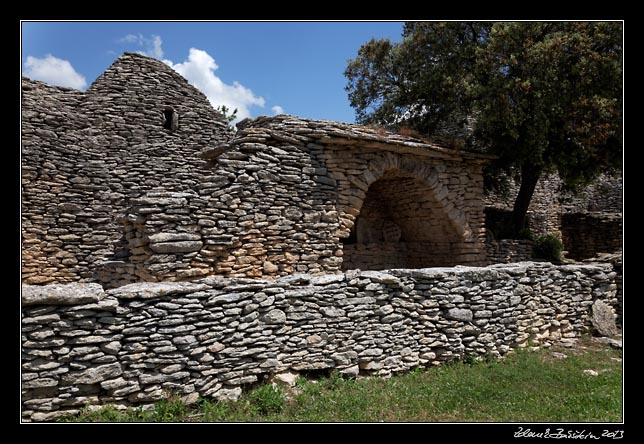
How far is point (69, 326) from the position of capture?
4711 mm

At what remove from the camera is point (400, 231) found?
13.8 metres

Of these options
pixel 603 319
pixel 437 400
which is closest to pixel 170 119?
pixel 437 400

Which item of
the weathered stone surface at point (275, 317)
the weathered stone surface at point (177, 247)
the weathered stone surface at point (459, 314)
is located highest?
the weathered stone surface at point (177, 247)

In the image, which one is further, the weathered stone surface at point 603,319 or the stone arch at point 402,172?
the stone arch at point 402,172

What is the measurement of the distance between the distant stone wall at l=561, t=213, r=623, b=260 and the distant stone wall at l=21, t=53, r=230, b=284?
1639cm

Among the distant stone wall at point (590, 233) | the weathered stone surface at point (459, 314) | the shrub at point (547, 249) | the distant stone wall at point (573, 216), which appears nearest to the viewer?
the weathered stone surface at point (459, 314)

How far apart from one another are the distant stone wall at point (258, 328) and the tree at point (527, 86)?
5286mm

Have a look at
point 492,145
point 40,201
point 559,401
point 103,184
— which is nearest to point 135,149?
point 103,184

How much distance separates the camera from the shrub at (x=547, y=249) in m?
15.2

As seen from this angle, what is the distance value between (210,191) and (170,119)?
24.5ft

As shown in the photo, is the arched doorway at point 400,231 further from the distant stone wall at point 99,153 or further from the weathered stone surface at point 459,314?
the distant stone wall at point 99,153

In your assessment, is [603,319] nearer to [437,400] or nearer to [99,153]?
[437,400]

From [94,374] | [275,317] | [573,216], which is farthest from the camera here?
[573,216]

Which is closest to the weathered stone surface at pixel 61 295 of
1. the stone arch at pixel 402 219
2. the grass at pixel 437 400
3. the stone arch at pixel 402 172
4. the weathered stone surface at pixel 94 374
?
the weathered stone surface at pixel 94 374
